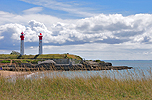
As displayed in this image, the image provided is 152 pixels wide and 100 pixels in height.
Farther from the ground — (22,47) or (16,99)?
(22,47)

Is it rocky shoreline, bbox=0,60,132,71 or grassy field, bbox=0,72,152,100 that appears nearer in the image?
grassy field, bbox=0,72,152,100

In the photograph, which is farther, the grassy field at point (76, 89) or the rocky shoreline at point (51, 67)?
the rocky shoreline at point (51, 67)

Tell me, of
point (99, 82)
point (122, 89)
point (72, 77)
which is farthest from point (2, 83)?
point (122, 89)

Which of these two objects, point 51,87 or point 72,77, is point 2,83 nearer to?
point 51,87

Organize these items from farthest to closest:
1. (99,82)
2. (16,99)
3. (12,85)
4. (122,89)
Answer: (12,85) → (99,82) → (122,89) → (16,99)

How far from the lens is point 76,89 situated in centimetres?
693

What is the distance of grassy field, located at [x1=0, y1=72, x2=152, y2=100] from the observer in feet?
20.2

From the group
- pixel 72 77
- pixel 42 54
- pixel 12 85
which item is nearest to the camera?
pixel 12 85

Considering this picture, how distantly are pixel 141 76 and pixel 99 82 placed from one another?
2180 mm

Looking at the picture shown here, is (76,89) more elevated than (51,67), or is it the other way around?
(51,67)

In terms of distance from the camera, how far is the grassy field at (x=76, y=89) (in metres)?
6.17

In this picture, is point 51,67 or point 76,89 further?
point 51,67

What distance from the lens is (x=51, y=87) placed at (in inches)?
300

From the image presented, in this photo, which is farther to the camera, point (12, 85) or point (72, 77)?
point (72, 77)
